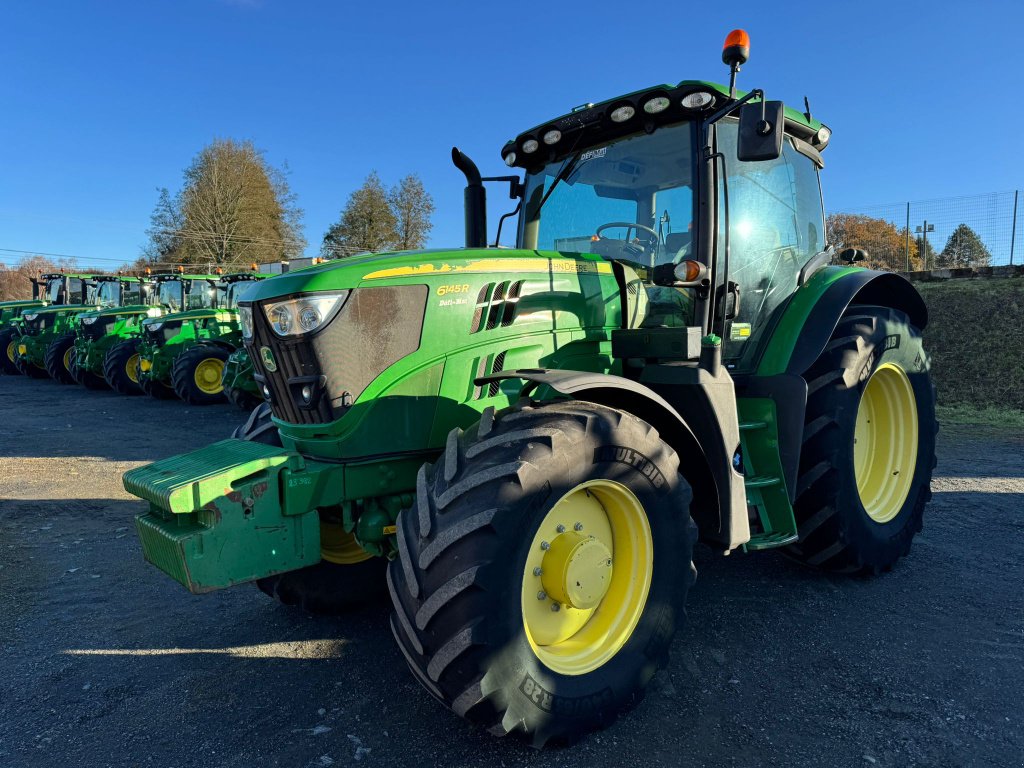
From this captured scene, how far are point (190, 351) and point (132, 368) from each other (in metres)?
2.70

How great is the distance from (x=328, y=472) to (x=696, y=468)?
5.12 feet

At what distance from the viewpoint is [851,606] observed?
11.6 ft

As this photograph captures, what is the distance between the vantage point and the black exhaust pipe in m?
4.02

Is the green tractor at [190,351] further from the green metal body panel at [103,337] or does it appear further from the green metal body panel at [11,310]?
the green metal body panel at [11,310]

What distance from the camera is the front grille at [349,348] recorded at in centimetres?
266

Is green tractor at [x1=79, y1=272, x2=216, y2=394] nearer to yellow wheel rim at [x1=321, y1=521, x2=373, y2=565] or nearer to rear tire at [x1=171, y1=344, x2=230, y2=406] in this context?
rear tire at [x1=171, y1=344, x2=230, y2=406]

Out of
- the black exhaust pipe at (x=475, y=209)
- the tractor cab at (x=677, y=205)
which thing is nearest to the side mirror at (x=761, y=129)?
the tractor cab at (x=677, y=205)

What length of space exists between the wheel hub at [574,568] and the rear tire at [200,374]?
34.2 feet

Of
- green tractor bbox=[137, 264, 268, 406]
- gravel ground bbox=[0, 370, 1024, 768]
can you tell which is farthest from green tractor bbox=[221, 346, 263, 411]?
gravel ground bbox=[0, 370, 1024, 768]

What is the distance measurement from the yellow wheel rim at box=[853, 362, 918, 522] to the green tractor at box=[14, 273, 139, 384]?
16725 millimetres

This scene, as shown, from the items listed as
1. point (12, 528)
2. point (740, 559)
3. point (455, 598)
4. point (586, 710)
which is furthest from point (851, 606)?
point (12, 528)

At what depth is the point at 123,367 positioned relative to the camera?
13641 millimetres

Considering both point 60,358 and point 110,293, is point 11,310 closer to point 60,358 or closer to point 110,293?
point 110,293

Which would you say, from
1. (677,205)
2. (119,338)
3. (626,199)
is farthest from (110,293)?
(677,205)
